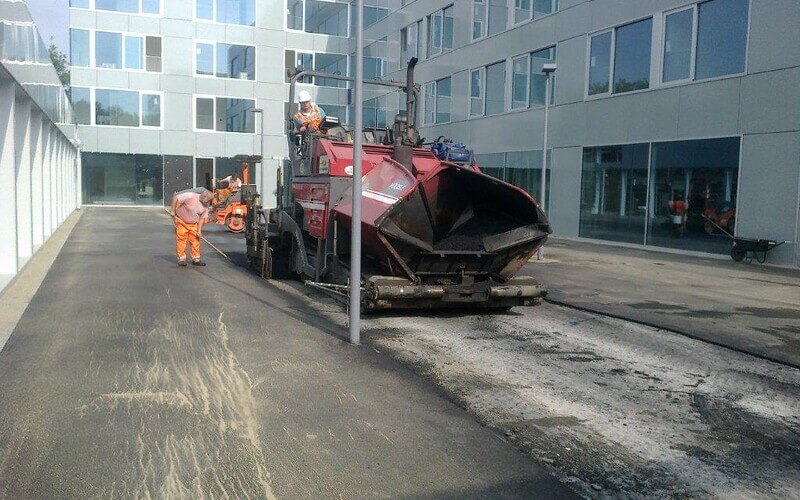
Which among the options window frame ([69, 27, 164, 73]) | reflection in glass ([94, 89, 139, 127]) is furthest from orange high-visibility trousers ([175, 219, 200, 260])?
window frame ([69, 27, 164, 73])

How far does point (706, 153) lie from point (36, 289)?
15.7m

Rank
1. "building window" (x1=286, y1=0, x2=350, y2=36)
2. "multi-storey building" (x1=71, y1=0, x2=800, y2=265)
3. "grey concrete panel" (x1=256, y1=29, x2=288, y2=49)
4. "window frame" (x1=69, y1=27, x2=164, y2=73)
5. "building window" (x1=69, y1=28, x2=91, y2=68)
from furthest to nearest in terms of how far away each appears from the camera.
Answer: "building window" (x1=286, y1=0, x2=350, y2=36), "grey concrete panel" (x1=256, y1=29, x2=288, y2=49), "window frame" (x1=69, y1=27, x2=164, y2=73), "building window" (x1=69, y1=28, x2=91, y2=68), "multi-storey building" (x1=71, y1=0, x2=800, y2=265)

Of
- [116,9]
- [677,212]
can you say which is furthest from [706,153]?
[116,9]

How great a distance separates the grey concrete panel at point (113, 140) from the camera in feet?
127

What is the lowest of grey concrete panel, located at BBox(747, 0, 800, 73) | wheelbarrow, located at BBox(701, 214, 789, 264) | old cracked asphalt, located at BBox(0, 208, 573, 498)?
old cracked asphalt, located at BBox(0, 208, 573, 498)

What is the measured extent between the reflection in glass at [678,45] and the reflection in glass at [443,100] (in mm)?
12591

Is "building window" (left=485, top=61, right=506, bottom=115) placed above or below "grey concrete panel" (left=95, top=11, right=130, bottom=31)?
below

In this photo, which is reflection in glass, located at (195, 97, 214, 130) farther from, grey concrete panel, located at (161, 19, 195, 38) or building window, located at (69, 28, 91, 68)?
building window, located at (69, 28, 91, 68)

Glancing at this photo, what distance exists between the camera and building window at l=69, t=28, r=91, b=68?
124 feet

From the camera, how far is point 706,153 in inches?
732

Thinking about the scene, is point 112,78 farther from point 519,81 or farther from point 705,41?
point 705,41

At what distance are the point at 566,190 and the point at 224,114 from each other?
2337 centimetres

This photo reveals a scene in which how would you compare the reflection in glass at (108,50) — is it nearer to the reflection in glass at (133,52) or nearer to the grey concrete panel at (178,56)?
the reflection in glass at (133,52)

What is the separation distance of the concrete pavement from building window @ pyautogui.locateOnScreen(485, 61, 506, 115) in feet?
33.3
